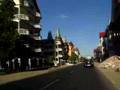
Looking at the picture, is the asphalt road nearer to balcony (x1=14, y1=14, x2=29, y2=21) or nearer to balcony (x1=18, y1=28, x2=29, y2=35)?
balcony (x1=14, y1=14, x2=29, y2=21)

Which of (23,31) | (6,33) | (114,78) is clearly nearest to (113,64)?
(23,31)

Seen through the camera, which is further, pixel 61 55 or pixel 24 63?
pixel 61 55

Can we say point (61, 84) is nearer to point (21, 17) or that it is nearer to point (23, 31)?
point (21, 17)

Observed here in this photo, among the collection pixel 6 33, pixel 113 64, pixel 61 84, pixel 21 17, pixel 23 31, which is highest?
pixel 21 17

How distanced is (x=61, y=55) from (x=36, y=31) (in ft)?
243

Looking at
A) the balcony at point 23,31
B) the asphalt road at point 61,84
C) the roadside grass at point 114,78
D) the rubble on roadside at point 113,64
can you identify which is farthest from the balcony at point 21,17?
the asphalt road at point 61,84

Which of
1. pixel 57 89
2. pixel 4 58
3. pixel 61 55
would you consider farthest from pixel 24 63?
pixel 61 55

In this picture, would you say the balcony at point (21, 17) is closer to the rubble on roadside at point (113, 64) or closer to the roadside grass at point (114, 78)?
the rubble on roadside at point (113, 64)

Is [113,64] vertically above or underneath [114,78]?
above

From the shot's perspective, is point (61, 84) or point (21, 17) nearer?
point (61, 84)

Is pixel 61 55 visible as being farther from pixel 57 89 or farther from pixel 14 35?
pixel 57 89

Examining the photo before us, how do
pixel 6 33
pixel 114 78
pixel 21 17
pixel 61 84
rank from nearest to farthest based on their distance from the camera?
pixel 61 84 < pixel 114 78 < pixel 6 33 < pixel 21 17

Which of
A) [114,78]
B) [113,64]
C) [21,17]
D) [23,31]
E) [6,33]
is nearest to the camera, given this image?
[114,78]

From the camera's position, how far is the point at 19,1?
95.1m
